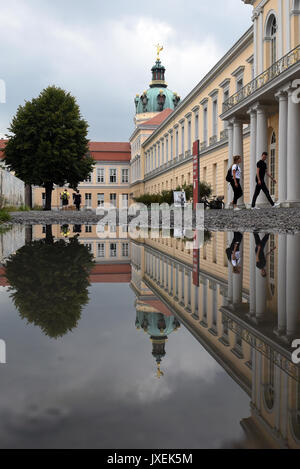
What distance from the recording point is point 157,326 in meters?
→ 2.14

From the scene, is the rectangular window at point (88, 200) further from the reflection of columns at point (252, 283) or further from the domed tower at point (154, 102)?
the reflection of columns at point (252, 283)

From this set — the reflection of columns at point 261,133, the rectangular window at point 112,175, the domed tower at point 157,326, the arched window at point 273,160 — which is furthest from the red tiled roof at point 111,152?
the domed tower at point 157,326

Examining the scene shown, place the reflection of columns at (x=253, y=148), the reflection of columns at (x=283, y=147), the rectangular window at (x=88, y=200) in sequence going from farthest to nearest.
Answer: the rectangular window at (x=88, y=200), the reflection of columns at (x=253, y=148), the reflection of columns at (x=283, y=147)

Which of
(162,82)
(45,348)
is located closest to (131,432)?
(45,348)

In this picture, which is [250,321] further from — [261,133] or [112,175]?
[112,175]

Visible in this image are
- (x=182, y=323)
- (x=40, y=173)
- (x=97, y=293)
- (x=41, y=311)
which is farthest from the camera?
(x=40, y=173)

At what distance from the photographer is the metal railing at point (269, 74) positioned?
57.5 feet

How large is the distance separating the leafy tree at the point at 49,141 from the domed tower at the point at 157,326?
3743cm

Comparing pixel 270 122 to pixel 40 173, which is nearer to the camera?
pixel 270 122

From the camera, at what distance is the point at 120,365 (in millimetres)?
1521

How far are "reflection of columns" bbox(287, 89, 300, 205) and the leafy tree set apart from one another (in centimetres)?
2365
